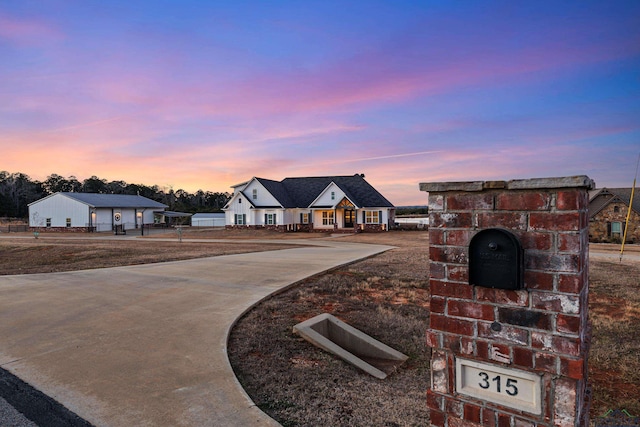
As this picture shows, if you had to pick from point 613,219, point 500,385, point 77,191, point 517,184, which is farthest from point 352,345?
point 77,191

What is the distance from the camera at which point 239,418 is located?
3.30 m

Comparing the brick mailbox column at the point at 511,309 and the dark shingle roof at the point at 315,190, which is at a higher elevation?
the dark shingle roof at the point at 315,190

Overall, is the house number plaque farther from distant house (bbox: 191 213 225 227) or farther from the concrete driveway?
distant house (bbox: 191 213 225 227)

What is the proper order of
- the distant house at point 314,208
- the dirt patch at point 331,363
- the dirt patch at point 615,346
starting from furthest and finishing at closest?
the distant house at point 314,208
the dirt patch at point 615,346
the dirt patch at point 331,363

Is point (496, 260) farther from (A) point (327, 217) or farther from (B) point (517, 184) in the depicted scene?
(A) point (327, 217)

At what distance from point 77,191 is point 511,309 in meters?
97.6

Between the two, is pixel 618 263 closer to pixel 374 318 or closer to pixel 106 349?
pixel 374 318

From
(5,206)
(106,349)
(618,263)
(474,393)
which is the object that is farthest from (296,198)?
(5,206)

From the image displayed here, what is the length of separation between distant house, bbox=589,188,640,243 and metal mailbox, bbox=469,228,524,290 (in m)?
40.4

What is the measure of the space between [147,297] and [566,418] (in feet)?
25.5

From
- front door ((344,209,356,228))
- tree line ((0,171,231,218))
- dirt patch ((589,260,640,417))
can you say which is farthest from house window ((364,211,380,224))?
tree line ((0,171,231,218))

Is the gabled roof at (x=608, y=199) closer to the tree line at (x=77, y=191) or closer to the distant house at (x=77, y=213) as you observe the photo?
the distant house at (x=77, y=213)

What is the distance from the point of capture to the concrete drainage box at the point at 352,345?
16.3 feet

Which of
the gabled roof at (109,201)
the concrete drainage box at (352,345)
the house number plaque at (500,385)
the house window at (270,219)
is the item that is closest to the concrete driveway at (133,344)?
the concrete drainage box at (352,345)
